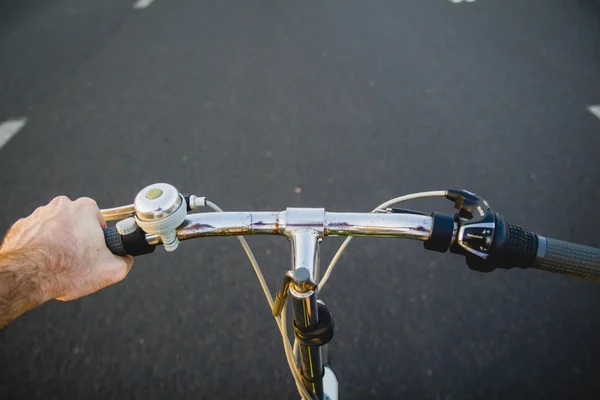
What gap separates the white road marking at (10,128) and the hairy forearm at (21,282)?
2.13m

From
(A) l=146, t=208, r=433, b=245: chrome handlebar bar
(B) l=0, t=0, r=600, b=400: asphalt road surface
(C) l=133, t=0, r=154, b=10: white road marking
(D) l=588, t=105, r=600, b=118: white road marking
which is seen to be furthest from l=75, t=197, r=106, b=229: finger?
(C) l=133, t=0, r=154, b=10: white road marking

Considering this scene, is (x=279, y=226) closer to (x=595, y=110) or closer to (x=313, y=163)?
(x=313, y=163)

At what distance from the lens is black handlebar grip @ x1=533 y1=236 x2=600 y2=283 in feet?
1.90

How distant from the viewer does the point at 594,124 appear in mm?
2324

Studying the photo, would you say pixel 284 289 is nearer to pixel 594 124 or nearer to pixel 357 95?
→ pixel 357 95

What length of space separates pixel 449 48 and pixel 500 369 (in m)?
2.30

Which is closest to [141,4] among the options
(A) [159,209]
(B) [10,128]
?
(B) [10,128]

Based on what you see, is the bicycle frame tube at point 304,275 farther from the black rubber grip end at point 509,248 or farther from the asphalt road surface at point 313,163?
the asphalt road surface at point 313,163

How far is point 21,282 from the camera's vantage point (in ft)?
2.14

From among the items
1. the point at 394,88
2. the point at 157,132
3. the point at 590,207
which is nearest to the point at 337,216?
the point at 590,207

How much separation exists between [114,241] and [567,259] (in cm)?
67

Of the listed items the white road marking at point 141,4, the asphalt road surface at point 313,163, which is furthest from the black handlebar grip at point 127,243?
the white road marking at point 141,4

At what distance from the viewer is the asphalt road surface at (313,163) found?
1.49 meters

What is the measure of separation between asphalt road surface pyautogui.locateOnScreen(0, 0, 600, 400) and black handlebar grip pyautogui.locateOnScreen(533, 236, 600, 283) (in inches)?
39.3
